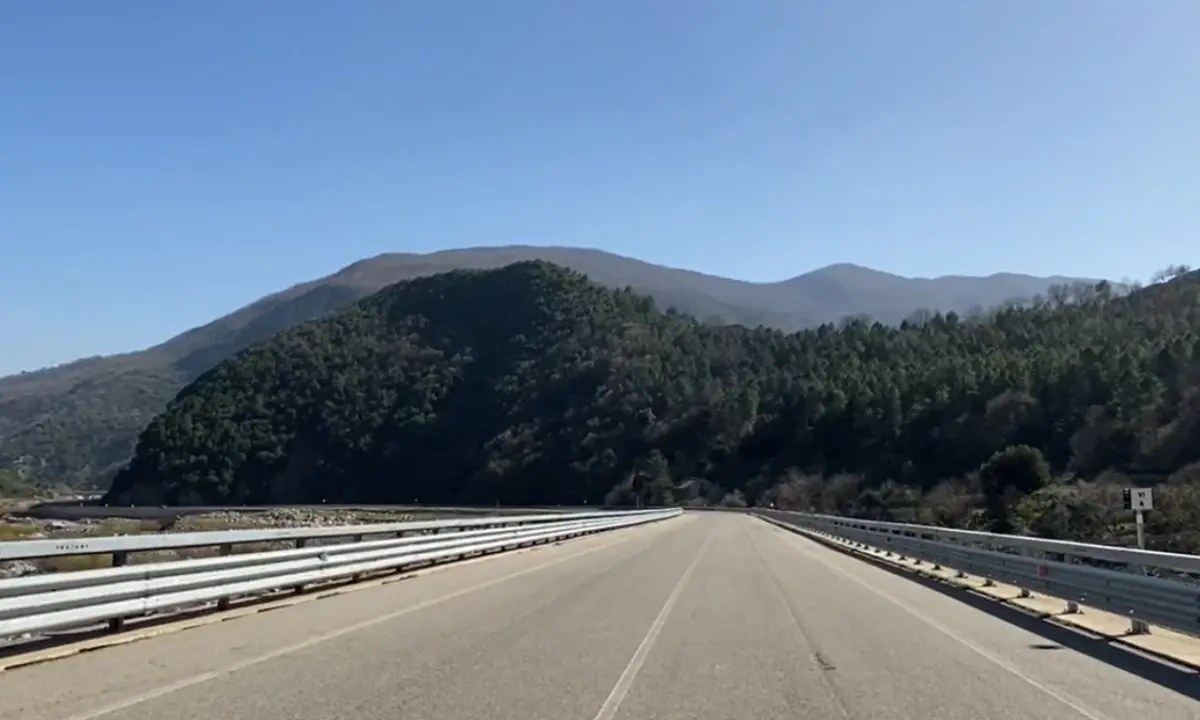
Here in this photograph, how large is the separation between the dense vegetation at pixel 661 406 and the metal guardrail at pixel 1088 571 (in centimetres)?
4936

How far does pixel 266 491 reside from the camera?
141 meters

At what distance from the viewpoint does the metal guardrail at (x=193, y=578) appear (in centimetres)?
1130

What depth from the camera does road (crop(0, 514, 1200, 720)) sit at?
29.6ft

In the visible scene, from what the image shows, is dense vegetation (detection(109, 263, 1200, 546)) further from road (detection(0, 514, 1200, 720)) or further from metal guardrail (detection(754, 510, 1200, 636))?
road (detection(0, 514, 1200, 720))

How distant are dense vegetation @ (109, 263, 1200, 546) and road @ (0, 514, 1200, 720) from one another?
195 feet

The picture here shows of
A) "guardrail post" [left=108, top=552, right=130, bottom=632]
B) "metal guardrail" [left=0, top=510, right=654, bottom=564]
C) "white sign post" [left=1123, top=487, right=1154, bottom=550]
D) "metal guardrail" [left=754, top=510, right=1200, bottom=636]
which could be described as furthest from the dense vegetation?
"guardrail post" [left=108, top=552, right=130, bottom=632]

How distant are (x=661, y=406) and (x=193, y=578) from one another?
13715cm

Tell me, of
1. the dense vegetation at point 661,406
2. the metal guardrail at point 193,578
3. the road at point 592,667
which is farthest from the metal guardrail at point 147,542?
the dense vegetation at point 661,406

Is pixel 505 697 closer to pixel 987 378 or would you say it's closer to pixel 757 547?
pixel 757 547

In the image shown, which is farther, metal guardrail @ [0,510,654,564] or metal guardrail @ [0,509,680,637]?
metal guardrail @ [0,509,680,637]

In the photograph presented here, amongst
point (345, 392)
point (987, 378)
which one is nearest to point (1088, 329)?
point (987, 378)

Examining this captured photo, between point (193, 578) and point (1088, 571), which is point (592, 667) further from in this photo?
point (1088, 571)

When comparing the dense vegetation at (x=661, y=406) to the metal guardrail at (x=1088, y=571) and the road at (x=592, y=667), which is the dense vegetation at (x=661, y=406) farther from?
the road at (x=592, y=667)

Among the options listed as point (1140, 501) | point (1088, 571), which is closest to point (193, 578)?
point (1088, 571)
